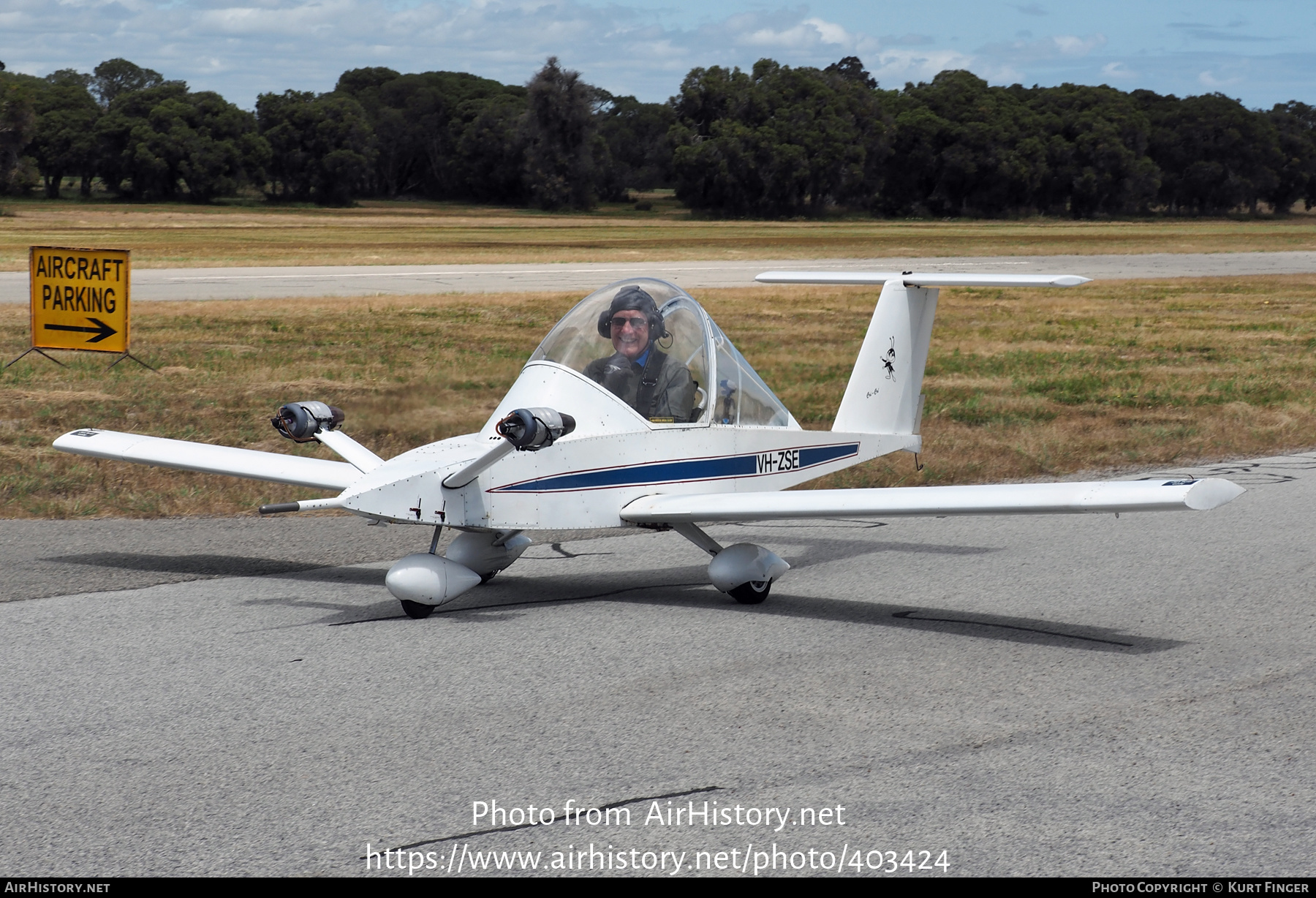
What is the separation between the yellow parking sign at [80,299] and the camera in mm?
16062

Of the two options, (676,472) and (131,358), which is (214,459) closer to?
(676,472)

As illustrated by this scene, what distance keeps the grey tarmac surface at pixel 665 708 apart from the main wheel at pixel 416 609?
3.0 inches

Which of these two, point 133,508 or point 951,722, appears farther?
point 133,508

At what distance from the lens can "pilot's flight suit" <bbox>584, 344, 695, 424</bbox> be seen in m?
7.56

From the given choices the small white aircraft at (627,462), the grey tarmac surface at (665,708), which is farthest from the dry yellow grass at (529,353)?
the grey tarmac surface at (665,708)

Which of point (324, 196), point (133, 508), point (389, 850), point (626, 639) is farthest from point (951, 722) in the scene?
point (324, 196)

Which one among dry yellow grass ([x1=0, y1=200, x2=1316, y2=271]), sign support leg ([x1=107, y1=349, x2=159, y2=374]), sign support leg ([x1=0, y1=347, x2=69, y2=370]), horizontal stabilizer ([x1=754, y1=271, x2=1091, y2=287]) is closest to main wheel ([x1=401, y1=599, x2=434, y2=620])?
horizontal stabilizer ([x1=754, y1=271, x2=1091, y2=287])

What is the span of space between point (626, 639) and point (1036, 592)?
2490 mm

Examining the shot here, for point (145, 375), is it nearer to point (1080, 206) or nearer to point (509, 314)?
point (509, 314)

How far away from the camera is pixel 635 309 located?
7.68 meters

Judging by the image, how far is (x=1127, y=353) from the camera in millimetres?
21688

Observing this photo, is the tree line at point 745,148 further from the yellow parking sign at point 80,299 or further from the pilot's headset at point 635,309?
the pilot's headset at point 635,309
